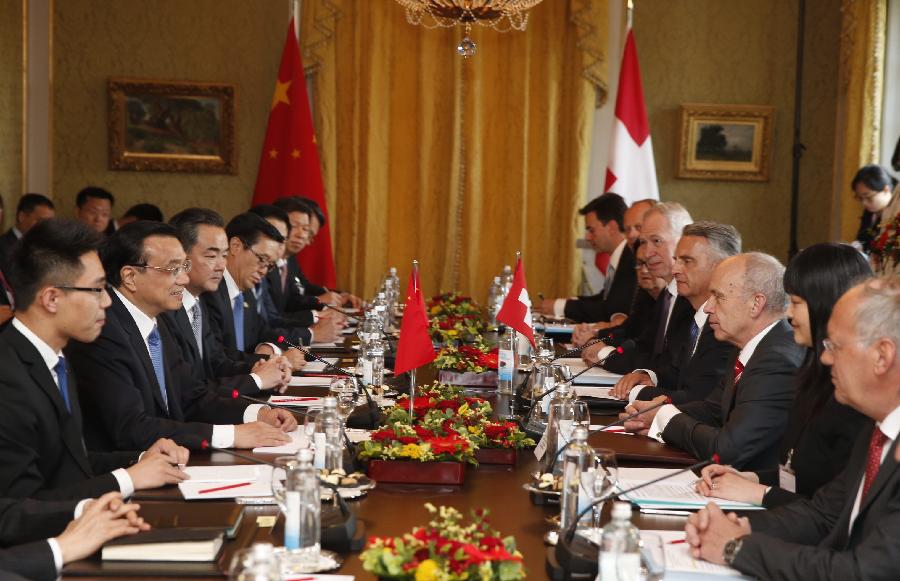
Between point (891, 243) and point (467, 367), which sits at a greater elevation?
point (891, 243)

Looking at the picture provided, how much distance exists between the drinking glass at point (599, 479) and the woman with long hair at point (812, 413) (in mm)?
517

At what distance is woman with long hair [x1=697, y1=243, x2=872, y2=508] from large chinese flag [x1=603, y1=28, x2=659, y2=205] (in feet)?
21.3

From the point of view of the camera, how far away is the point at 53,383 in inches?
113

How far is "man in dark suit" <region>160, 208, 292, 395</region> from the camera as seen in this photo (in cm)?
437

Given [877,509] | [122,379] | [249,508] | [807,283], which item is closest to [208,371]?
[122,379]

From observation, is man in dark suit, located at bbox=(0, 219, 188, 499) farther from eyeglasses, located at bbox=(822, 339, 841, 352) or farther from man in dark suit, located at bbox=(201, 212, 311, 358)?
man in dark suit, located at bbox=(201, 212, 311, 358)

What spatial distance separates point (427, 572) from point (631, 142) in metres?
8.06

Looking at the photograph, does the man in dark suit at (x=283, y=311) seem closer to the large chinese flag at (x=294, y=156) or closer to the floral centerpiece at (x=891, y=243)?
the large chinese flag at (x=294, y=156)

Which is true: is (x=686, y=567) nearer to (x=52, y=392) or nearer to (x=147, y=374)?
(x=52, y=392)

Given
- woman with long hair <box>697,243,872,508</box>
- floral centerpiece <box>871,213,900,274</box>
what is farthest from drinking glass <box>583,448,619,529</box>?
floral centerpiece <box>871,213,900,274</box>

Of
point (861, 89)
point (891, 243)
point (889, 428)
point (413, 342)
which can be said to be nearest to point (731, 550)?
point (889, 428)

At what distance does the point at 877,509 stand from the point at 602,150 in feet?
25.9

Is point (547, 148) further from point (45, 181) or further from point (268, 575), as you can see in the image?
point (268, 575)

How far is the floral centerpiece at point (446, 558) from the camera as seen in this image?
180cm
